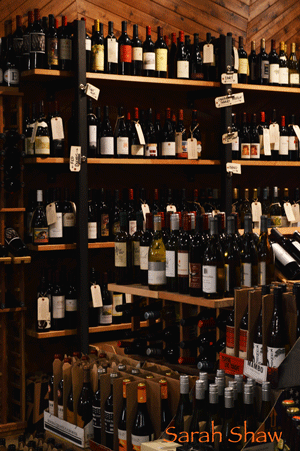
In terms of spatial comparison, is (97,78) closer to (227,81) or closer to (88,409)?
(227,81)

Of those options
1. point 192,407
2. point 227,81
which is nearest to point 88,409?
point 192,407

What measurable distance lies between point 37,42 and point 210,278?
86.4 inches

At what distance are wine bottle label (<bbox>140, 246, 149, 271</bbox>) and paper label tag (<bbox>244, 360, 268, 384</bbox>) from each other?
2.60 feet

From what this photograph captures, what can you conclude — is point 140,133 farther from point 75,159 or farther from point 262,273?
point 262,273

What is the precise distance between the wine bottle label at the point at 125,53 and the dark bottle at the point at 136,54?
4cm

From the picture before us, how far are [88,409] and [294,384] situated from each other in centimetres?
95

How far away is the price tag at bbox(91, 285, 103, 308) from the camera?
413 cm

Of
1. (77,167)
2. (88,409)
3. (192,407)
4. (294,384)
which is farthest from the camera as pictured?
(77,167)

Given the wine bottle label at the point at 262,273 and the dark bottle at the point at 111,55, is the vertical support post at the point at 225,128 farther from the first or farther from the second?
the wine bottle label at the point at 262,273

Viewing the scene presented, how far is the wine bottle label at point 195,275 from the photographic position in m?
2.50

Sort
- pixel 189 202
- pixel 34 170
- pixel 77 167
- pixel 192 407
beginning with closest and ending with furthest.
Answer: pixel 192 407, pixel 77 167, pixel 34 170, pixel 189 202

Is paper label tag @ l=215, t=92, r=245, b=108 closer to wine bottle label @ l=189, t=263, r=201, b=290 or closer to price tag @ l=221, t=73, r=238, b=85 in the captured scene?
price tag @ l=221, t=73, r=238, b=85

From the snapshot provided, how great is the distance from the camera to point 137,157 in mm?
4316

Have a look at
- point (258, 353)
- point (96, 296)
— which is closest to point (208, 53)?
point (96, 296)
